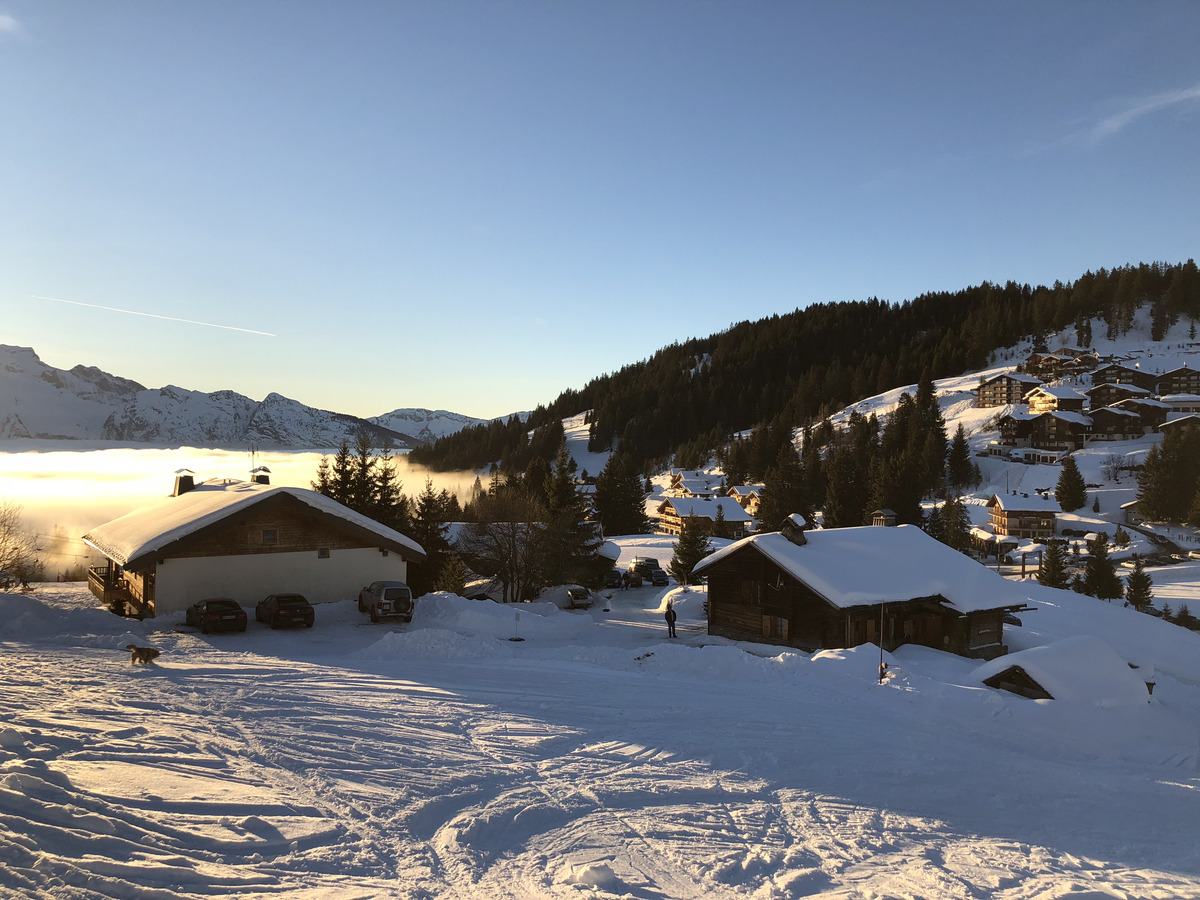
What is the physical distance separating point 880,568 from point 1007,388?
123 meters

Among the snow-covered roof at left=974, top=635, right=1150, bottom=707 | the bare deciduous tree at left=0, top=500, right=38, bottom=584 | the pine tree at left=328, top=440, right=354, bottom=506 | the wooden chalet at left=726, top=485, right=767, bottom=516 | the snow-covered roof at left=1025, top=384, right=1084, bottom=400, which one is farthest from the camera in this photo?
the snow-covered roof at left=1025, top=384, right=1084, bottom=400

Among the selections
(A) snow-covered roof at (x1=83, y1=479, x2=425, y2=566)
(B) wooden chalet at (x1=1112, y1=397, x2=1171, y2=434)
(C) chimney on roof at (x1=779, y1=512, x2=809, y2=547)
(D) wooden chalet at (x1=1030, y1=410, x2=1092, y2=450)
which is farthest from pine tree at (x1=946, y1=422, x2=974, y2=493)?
(A) snow-covered roof at (x1=83, y1=479, x2=425, y2=566)

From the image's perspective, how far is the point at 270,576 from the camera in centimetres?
2498

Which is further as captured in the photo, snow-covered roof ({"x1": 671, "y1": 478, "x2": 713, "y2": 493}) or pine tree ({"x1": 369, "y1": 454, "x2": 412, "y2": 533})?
snow-covered roof ({"x1": 671, "y1": 478, "x2": 713, "y2": 493})

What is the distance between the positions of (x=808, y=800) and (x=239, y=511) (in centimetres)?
2118

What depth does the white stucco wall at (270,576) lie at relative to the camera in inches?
920

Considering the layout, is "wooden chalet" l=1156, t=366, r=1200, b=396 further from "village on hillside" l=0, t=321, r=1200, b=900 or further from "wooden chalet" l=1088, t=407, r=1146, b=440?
"village on hillside" l=0, t=321, r=1200, b=900

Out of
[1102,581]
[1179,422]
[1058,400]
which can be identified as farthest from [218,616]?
[1058,400]

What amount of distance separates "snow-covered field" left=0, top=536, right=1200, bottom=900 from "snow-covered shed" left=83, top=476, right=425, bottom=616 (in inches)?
160

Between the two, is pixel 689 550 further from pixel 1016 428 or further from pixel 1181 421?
pixel 1181 421

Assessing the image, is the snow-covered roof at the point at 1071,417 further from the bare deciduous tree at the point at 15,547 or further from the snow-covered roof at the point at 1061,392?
the bare deciduous tree at the point at 15,547

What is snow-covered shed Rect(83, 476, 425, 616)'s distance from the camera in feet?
76.3

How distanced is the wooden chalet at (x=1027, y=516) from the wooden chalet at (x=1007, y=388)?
54.2 m

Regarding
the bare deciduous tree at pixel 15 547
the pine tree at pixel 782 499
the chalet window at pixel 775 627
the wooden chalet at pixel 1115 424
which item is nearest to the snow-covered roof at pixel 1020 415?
the wooden chalet at pixel 1115 424
